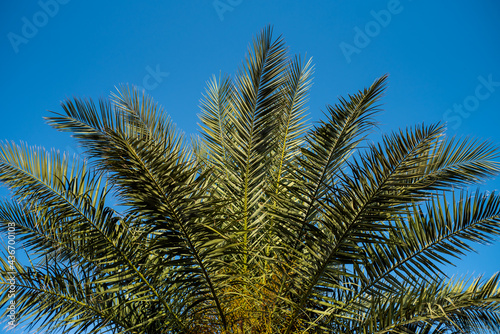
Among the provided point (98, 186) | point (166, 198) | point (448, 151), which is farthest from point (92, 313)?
point (448, 151)

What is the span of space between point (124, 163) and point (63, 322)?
208 centimetres

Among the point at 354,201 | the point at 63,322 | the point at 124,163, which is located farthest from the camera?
the point at 63,322

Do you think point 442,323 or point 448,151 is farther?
point 448,151

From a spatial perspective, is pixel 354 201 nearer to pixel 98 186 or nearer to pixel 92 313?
pixel 98 186

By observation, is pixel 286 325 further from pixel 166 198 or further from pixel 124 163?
pixel 124 163

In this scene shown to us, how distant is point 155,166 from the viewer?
382 cm

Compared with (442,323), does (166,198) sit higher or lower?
higher

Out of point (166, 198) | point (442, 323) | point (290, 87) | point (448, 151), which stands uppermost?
point (290, 87)

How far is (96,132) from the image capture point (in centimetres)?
398

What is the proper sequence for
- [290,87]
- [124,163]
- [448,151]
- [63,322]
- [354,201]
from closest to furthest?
[124,163]
[354,201]
[63,322]
[448,151]
[290,87]

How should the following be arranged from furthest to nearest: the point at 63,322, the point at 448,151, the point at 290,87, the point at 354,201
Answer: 1. the point at 290,87
2. the point at 448,151
3. the point at 63,322
4. the point at 354,201

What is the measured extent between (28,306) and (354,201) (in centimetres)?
359

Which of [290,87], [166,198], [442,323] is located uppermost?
[290,87]

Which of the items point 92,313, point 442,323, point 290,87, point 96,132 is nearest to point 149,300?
point 92,313
